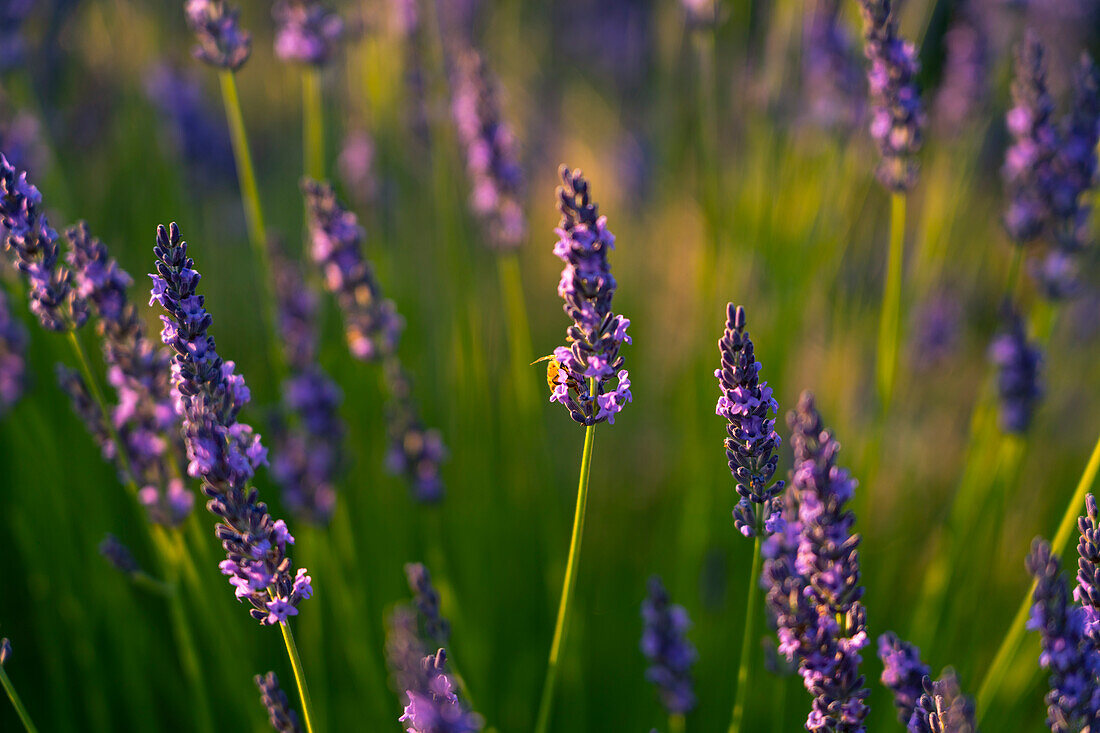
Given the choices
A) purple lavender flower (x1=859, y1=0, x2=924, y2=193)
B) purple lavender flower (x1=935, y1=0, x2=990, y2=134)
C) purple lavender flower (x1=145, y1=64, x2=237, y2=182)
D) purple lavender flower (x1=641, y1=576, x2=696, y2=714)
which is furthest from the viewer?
purple lavender flower (x1=145, y1=64, x2=237, y2=182)

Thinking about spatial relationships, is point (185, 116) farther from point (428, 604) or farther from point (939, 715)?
point (939, 715)

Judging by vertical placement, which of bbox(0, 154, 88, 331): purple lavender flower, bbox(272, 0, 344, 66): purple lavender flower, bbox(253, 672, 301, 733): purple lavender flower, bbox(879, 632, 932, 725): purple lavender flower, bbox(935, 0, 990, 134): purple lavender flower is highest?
bbox(935, 0, 990, 134): purple lavender flower

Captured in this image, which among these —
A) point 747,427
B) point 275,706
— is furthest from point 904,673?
point 275,706

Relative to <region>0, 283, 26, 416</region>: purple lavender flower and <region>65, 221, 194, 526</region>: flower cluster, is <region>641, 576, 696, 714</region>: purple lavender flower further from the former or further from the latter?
<region>0, 283, 26, 416</region>: purple lavender flower

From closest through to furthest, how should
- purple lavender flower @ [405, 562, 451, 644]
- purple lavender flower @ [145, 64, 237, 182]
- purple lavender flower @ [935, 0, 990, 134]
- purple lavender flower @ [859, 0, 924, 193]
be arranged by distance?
purple lavender flower @ [405, 562, 451, 644] < purple lavender flower @ [859, 0, 924, 193] < purple lavender flower @ [935, 0, 990, 134] < purple lavender flower @ [145, 64, 237, 182]

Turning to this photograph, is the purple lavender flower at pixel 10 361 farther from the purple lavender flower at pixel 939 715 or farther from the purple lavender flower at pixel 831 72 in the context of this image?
the purple lavender flower at pixel 831 72

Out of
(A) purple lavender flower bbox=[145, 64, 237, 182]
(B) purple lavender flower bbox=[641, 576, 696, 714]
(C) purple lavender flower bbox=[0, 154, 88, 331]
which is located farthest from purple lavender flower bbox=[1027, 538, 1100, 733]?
(A) purple lavender flower bbox=[145, 64, 237, 182]

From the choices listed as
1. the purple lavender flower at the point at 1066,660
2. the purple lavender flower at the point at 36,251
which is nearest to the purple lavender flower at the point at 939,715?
the purple lavender flower at the point at 1066,660
